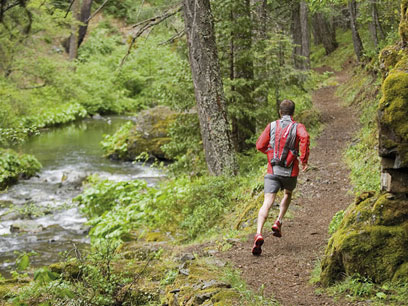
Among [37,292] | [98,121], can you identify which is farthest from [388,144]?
[98,121]

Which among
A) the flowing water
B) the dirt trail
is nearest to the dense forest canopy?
the dirt trail

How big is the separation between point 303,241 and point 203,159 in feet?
16.8

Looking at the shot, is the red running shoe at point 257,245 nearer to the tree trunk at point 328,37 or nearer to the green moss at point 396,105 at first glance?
the green moss at point 396,105

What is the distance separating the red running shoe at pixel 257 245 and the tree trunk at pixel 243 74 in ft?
17.1

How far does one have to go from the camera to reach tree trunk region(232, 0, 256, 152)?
1016 centimetres

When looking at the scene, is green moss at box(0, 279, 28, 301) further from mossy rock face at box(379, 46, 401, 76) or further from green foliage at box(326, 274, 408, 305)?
mossy rock face at box(379, 46, 401, 76)

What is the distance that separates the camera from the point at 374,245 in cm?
401

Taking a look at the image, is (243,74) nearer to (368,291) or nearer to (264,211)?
(264,211)

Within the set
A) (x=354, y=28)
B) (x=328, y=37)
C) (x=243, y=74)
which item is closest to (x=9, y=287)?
(x=243, y=74)

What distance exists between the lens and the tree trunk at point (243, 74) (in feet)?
33.3

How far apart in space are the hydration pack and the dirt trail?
107cm

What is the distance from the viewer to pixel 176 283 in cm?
483

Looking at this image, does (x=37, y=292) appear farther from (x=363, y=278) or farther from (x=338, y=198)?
(x=338, y=198)

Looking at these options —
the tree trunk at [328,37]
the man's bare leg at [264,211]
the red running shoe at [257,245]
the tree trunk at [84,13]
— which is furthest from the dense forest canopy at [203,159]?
A: the tree trunk at [84,13]
